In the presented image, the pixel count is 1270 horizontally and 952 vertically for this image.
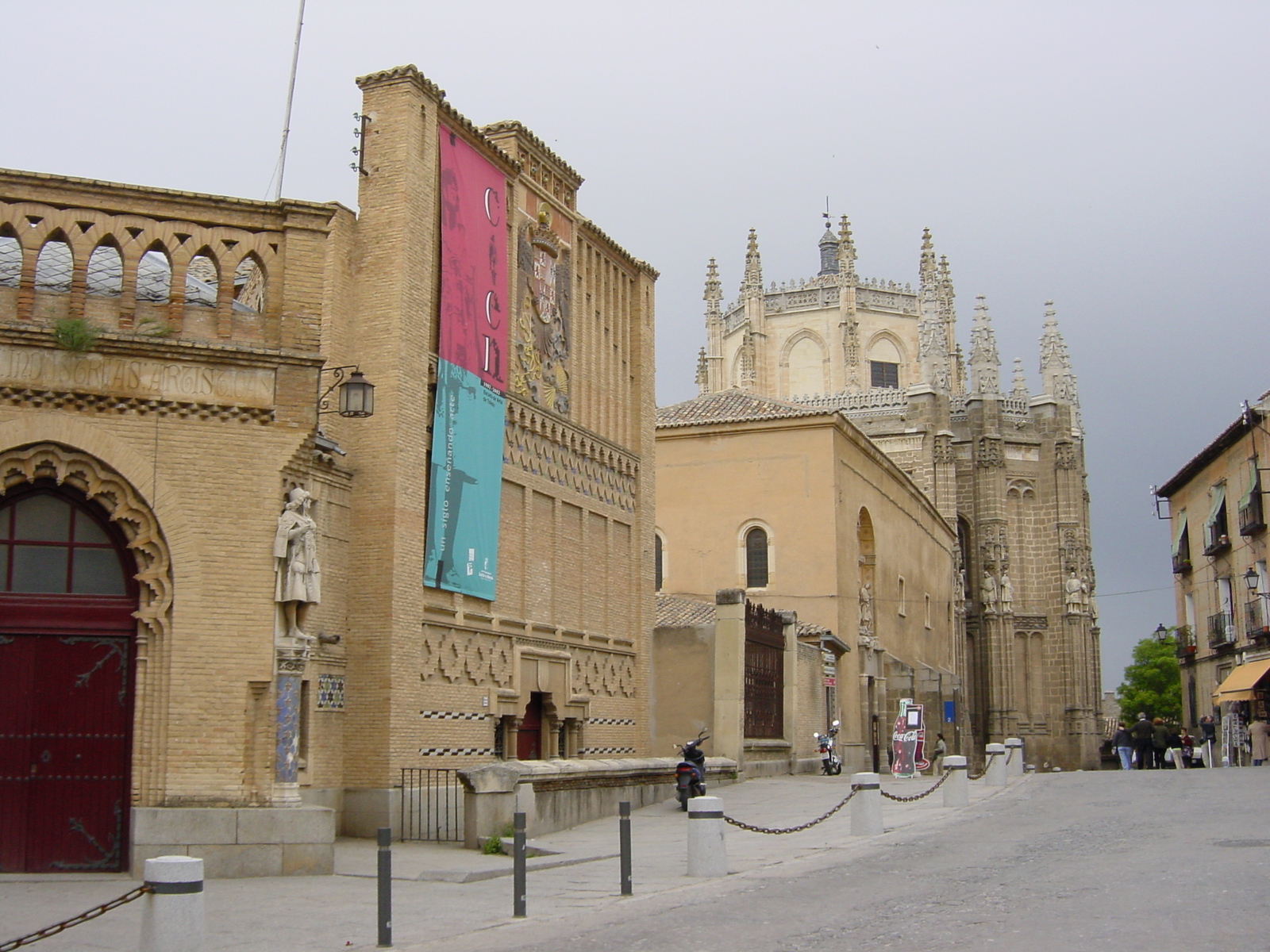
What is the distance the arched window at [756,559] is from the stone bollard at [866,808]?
56.3 ft

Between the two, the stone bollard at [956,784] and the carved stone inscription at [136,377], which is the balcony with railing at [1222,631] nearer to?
the stone bollard at [956,784]

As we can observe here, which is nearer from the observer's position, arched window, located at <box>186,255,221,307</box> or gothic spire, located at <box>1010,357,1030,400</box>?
arched window, located at <box>186,255,221,307</box>

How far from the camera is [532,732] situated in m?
23.8

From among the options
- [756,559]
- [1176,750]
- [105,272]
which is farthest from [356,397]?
[1176,750]

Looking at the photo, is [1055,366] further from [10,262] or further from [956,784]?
[10,262]

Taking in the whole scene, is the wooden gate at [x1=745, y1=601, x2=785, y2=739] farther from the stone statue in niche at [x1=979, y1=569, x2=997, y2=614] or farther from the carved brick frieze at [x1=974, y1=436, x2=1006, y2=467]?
the carved brick frieze at [x1=974, y1=436, x2=1006, y2=467]

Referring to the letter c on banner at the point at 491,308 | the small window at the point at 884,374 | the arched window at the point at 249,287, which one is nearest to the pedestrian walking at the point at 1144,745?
the letter c on banner at the point at 491,308

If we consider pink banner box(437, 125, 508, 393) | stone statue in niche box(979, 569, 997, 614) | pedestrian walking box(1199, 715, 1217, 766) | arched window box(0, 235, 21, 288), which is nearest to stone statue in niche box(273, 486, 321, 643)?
arched window box(0, 235, 21, 288)

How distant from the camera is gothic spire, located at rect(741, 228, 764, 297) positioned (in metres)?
82.2

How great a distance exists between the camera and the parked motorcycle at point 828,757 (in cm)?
3259

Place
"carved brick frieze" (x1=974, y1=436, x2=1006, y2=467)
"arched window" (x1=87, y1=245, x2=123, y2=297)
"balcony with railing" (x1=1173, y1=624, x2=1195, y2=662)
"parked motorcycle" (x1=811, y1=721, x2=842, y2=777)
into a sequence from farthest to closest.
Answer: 1. "carved brick frieze" (x1=974, y1=436, x2=1006, y2=467)
2. "balcony with railing" (x1=1173, y1=624, x2=1195, y2=662)
3. "parked motorcycle" (x1=811, y1=721, x2=842, y2=777)
4. "arched window" (x1=87, y1=245, x2=123, y2=297)

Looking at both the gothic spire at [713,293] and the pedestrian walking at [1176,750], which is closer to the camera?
the pedestrian walking at [1176,750]

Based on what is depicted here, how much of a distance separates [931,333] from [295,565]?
57.2 m

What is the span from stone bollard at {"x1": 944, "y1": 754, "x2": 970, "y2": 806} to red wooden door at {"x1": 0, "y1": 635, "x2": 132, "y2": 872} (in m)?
13.2
